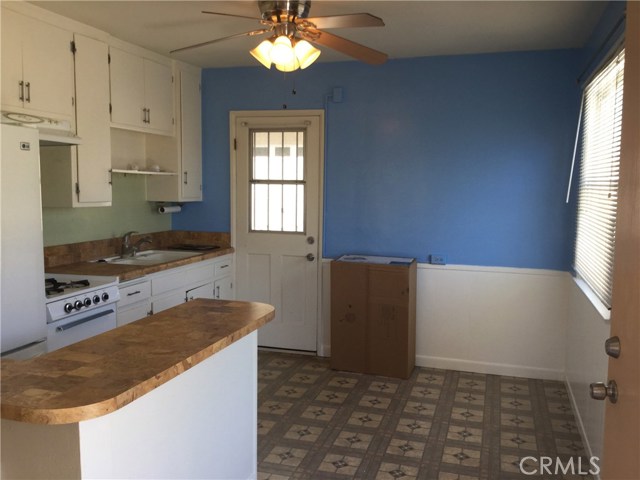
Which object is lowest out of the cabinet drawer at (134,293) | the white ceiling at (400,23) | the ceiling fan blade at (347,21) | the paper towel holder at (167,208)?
the cabinet drawer at (134,293)

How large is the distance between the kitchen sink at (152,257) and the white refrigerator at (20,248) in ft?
4.99

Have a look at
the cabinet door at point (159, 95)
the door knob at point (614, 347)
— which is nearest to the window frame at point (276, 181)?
the cabinet door at point (159, 95)

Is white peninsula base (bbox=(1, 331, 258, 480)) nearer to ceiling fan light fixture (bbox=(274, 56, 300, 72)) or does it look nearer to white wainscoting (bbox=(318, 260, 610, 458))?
ceiling fan light fixture (bbox=(274, 56, 300, 72))

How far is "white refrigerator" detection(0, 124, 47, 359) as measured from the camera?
8.73ft

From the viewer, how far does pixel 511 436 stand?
11.3 feet

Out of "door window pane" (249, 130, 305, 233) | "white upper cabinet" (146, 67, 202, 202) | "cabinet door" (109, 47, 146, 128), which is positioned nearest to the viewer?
"cabinet door" (109, 47, 146, 128)

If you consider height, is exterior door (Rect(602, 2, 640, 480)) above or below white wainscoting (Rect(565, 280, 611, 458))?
above

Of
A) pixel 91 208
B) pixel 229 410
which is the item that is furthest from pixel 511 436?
pixel 91 208

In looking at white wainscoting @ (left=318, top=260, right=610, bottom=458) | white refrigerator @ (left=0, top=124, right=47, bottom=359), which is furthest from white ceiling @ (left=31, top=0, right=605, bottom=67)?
white wainscoting @ (left=318, top=260, right=610, bottom=458)

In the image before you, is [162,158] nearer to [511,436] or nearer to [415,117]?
[415,117]

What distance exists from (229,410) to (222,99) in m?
3.39

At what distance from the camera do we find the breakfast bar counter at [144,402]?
153 centimetres

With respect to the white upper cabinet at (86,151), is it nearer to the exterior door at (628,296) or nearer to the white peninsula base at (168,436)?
the white peninsula base at (168,436)

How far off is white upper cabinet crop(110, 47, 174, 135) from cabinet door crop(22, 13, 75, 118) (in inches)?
17.6
